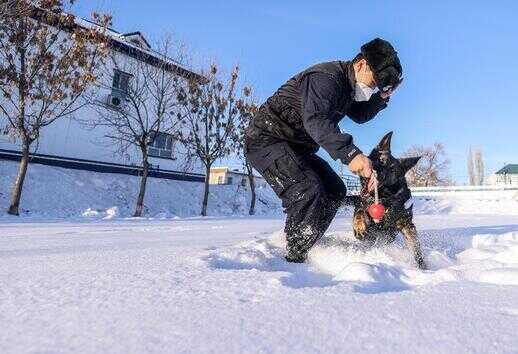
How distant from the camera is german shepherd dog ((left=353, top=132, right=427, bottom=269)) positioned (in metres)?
3.09

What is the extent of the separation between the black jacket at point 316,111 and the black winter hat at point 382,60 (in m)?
0.17

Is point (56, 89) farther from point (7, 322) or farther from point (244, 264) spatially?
point (7, 322)

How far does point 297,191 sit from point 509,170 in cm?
6098

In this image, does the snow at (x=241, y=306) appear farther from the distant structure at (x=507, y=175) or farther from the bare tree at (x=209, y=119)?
the distant structure at (x=507, y=175)

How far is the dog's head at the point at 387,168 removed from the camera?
10.5 ft

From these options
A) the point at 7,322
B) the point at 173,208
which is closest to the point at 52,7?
the point at 173,208

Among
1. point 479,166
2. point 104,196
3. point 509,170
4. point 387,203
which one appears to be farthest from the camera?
point 479,166

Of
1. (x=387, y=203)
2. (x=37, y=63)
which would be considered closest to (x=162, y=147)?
(x=37, y=63)

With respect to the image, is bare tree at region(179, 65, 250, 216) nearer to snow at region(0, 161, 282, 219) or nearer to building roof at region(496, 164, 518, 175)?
snow at region(0, 161, 282, 219)

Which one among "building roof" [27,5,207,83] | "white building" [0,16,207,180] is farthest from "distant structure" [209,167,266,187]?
"building roof" [27,5,207,83]

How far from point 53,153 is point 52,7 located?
26.2 feet

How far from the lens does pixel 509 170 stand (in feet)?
180

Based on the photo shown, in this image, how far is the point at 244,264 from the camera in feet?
7.63

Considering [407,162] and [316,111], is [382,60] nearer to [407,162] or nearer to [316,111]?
[316,111]
